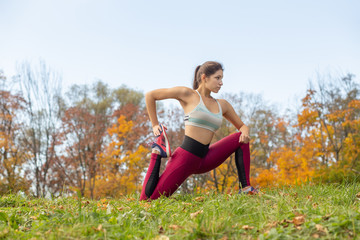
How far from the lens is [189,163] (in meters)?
4.29

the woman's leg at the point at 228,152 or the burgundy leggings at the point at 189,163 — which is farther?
the woman's leg at the point at 228,152


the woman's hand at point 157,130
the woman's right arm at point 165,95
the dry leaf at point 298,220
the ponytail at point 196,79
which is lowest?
the dry leaf at point 298,220

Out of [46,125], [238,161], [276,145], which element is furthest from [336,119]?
[46,125]

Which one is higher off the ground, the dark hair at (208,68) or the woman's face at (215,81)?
the dark hair at (208,68)

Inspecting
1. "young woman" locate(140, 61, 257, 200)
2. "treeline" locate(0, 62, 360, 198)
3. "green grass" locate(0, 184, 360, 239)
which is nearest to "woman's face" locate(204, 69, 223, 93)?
"young woman" locate(140, 61, 257, 200)

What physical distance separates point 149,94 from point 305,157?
13366 mm

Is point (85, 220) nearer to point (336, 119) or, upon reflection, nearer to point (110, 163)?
point (110, 163)

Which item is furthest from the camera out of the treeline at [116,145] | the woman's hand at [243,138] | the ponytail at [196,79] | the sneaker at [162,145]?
the treeline at [116,145]

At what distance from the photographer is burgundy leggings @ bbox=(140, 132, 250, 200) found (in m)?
4.27

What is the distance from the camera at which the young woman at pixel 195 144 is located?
4266 mm

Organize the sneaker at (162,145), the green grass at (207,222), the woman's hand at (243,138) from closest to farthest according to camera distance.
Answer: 1. the green grass at (207,222)
2. the sneaker at (162,145)
3. the woman's hand at (243,138)

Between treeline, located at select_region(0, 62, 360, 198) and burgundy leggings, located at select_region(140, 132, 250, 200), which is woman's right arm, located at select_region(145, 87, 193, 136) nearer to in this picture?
burgundy leggings, located at select_region(140, 132, 250, 200)

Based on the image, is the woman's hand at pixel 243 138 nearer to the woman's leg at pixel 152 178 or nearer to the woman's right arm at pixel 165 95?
the woman's right arm at pixel 165 95

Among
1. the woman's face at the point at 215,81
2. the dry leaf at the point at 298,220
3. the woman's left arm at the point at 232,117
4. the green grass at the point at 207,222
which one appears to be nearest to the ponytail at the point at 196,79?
the woman's face at the point at 215,81
